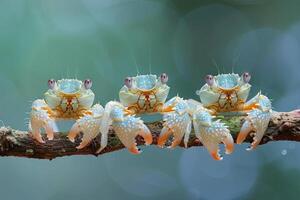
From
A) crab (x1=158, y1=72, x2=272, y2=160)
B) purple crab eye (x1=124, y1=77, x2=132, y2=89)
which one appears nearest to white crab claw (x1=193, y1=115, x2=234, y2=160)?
crab (x1=158, y1=72, x2=272, y2=160)

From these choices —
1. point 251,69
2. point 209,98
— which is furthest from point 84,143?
A: point 251,69

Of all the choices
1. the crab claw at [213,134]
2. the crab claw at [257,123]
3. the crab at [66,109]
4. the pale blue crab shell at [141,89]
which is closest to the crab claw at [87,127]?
the crab at [66,109]

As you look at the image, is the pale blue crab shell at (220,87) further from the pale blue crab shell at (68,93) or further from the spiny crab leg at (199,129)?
the pale blue crab shell at (68,93)

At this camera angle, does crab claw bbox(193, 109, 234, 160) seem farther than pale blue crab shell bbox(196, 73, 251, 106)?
No

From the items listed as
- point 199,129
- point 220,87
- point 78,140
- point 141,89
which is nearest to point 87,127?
point 78,140

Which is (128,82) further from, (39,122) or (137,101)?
(39,122)

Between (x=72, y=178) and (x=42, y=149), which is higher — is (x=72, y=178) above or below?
below

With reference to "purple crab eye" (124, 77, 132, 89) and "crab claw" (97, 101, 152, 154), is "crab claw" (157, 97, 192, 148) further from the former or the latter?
"purple crab eye" (124, 77, 132, 89)

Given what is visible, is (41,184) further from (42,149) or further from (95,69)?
(42,149)
